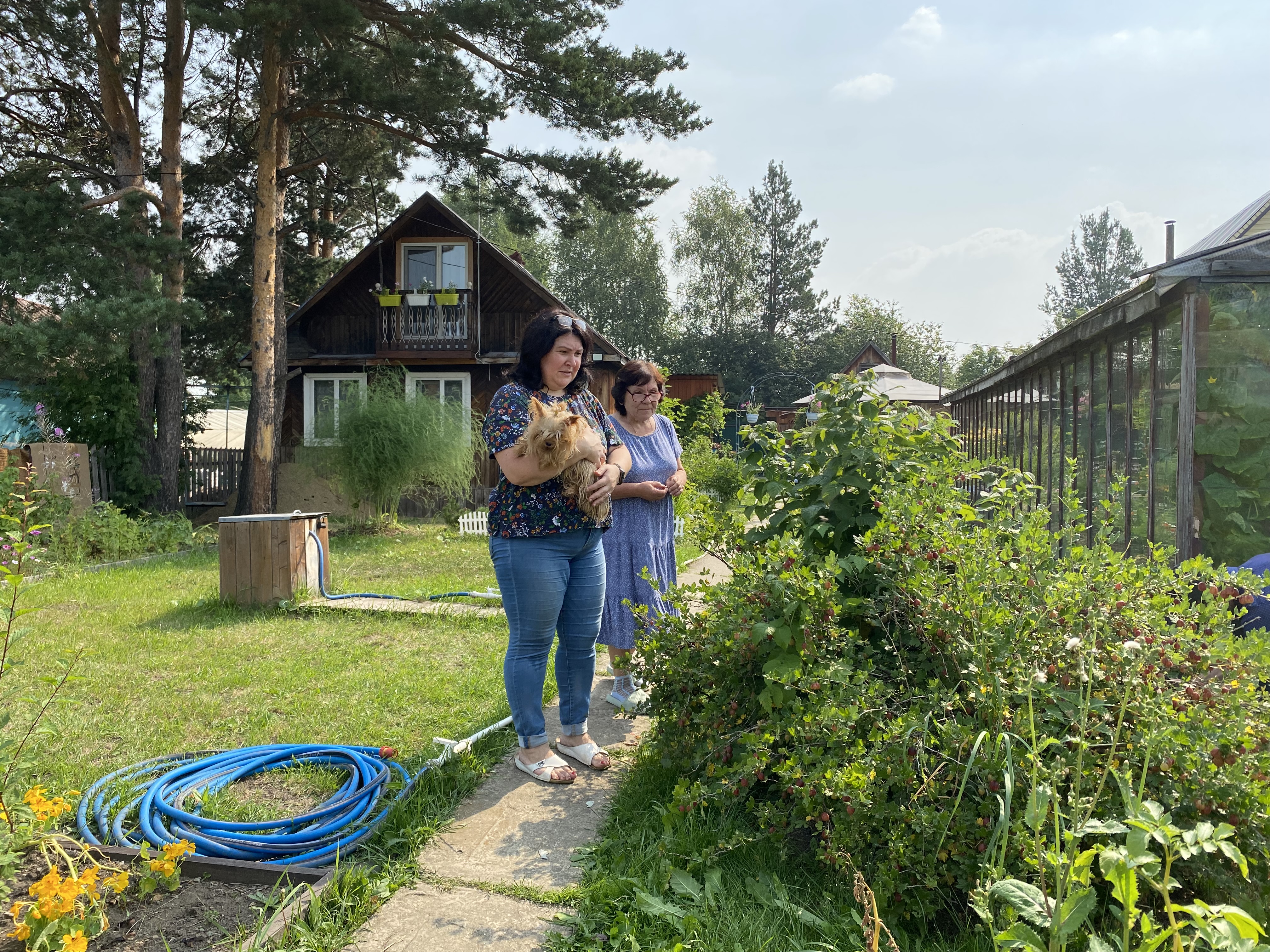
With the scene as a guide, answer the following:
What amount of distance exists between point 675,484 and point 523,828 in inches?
66.9

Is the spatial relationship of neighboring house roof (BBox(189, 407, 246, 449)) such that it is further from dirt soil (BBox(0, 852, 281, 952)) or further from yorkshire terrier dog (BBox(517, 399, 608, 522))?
dirt soil (BBox(0, 852, 281, 952))

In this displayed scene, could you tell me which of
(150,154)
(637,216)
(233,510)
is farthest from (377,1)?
(637,216)

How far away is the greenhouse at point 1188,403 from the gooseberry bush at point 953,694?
1.80 ft

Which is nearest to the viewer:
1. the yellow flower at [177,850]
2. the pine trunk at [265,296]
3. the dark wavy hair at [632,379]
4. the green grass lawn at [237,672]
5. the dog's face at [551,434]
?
the yellow flower at [177,850]

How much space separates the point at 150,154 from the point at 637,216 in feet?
91.0

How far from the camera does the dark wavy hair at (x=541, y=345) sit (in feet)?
9.70

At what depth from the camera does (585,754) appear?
314 centimetres

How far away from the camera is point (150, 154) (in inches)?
618

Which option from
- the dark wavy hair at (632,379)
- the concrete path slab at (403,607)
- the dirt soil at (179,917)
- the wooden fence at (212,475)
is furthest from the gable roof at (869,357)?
the dirt soil at (179,917)

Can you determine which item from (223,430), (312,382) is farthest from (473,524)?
(223,430)

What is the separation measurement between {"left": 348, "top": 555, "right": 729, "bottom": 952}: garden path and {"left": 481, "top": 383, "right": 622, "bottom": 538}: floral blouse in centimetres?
56

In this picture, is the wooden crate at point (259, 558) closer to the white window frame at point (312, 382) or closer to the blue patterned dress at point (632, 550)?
the blue patterned dress at point (632, 550)

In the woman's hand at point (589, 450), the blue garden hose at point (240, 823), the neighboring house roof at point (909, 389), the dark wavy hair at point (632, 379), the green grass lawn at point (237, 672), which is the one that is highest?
the neighboring house roof at point (909, 389)

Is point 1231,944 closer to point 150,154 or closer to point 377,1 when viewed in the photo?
point 377,1
